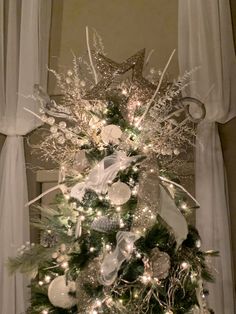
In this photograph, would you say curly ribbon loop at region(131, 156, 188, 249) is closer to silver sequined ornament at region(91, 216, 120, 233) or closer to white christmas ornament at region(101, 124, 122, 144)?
silver sequined ornament at region(91, 216, 120, 233)

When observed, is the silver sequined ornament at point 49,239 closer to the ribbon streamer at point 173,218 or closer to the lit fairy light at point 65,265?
the lit fairy light at point 65,265

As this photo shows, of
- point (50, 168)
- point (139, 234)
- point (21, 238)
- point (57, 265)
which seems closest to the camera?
point (139, 234)

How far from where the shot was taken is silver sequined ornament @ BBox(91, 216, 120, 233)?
1380 mm

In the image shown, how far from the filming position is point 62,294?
1.38m

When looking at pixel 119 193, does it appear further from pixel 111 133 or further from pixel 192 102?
pixel 192 102

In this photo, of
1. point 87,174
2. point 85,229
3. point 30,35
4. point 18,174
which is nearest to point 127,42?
point 30,35

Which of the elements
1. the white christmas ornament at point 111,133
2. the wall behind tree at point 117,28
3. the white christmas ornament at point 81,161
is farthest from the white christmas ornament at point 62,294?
the wall behind tree at point 117,28

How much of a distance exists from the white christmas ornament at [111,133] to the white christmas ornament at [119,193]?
0.18 metres

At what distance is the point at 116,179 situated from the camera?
145cm

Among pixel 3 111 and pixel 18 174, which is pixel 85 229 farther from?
pixel 3 111

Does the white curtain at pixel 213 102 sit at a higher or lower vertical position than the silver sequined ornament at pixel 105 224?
higher

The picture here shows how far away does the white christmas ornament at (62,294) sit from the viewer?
4.54 ft

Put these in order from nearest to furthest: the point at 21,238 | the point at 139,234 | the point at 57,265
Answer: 1. the point at 139,234
2. the point at 57,265
3. the point at 21,238

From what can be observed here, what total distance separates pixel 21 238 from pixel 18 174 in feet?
1.10
